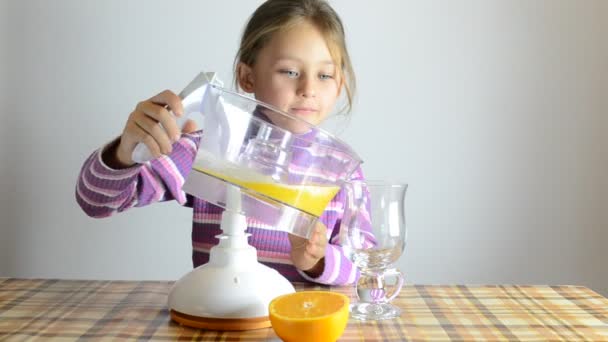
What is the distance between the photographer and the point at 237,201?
2.62 feet

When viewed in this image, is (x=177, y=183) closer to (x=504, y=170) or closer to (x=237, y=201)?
(x=237, y=201)

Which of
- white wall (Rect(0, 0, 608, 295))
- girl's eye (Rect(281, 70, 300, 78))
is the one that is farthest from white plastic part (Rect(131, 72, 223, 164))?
white wall (Rect(0, 0, 608, 295))

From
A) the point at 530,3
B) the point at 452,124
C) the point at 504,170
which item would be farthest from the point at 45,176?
the point at 530,3

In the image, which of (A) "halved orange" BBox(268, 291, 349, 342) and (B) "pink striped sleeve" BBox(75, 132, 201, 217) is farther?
(B) "pink striped sleeve" BBox(75, 132, 201, 217)

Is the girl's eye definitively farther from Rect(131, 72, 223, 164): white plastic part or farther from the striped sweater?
Rect(131, 72, 223, 164): white plastic part

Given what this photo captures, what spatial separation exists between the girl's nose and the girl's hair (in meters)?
0.09

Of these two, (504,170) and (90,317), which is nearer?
(90,317)

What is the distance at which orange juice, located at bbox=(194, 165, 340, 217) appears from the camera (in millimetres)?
725

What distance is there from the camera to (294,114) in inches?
46.2

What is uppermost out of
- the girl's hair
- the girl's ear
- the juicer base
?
the girl's hair

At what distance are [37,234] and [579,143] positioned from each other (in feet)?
4.20

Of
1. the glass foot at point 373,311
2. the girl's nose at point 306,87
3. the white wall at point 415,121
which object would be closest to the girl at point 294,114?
the girl's nose at point 306,87

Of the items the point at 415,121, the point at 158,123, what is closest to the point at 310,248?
the point at 158,123

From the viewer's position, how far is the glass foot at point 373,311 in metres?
0.81
